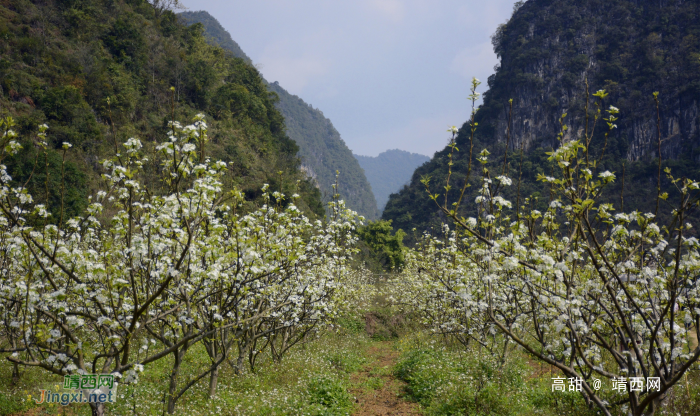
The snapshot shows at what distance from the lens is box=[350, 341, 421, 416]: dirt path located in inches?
382

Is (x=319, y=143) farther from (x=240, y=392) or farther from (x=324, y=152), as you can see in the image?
(x=240, y=392)

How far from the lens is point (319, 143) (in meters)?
165

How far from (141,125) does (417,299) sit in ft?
110

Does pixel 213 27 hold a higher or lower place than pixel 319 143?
higher

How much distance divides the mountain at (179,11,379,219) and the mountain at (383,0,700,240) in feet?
195

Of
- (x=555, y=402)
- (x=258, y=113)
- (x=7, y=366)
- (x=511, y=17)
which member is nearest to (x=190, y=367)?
(x=7, y=366)

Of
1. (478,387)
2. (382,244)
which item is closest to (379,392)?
(478,387)

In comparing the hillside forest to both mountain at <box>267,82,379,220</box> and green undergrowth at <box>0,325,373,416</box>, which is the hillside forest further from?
mountain at <box>267,82,379,220</box>

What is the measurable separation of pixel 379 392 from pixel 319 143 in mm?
158062

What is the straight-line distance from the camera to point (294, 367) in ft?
37.0

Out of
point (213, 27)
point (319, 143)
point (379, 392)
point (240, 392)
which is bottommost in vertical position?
point (379, 392)

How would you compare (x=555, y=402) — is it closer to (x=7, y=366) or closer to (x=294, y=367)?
(x=294, y=367)

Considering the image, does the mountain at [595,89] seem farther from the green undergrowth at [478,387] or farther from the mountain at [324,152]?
the mountain at [324,152]

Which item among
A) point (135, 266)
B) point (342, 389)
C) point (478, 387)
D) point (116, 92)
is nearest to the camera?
point (135, 266)
